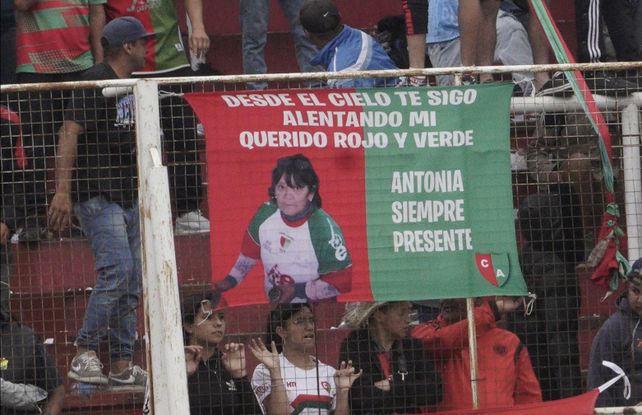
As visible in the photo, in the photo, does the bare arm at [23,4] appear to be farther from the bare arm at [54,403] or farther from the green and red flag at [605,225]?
the green and red flag at [605,225]

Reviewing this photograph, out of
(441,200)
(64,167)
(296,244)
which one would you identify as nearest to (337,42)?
(441,200)

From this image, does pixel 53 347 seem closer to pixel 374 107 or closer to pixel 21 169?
pixel 21 169

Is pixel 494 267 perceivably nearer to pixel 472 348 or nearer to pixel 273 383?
pixel 472 348

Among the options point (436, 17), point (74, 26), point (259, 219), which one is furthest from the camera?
point (436, 17)

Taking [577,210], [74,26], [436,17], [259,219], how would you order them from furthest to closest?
[436,17]
[74,26]
[577,210]
[259,219]

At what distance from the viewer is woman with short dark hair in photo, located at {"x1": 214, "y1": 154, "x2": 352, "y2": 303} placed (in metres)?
6.98

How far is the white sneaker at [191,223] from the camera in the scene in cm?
737

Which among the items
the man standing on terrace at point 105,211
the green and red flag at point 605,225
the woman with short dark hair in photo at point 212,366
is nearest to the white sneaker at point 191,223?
the man standing on terrace at point 105,211

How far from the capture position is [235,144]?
276 inches

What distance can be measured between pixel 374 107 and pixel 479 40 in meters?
2.57

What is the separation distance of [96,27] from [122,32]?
914 millimetres

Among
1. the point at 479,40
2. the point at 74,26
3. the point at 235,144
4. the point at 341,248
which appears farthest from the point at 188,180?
the point at 479,40

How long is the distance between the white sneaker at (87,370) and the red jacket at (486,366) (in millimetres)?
1795

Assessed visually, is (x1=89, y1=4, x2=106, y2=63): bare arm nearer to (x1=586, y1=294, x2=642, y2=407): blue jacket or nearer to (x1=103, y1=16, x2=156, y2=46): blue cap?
(x1=103, y1=16, x2=156, y2=46): blue cap
